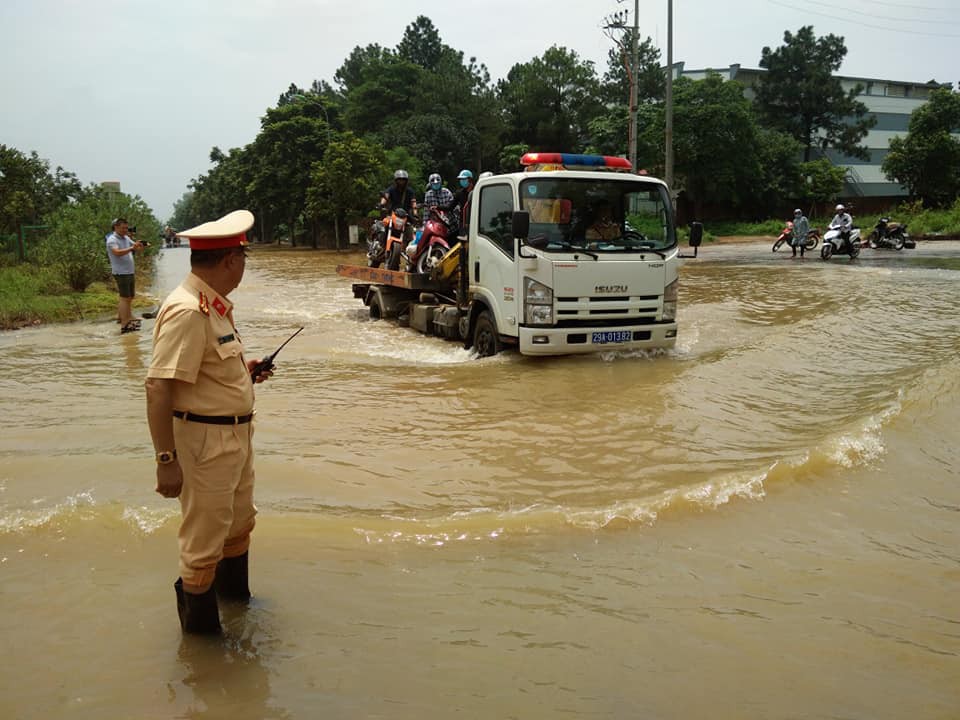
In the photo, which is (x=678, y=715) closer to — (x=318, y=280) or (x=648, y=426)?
(x=648, y=426)

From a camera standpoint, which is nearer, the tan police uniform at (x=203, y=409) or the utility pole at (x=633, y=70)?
the tan police uniform at (x=203, y=409)

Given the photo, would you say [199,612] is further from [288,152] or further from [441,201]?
[288,152]

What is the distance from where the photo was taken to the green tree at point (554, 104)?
56.1 meters

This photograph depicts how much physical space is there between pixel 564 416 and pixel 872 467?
236 cm

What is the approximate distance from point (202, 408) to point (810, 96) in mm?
60501

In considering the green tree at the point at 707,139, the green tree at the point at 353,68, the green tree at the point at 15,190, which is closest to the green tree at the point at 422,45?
the green tree at the point at 353,68

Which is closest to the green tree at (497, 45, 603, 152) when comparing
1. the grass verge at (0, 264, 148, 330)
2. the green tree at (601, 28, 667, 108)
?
the green tree at (601, 28, 667, 108)

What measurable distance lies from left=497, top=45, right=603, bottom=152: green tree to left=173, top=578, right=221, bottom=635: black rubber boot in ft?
180

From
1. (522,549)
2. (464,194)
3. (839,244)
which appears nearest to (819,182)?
(839,244)

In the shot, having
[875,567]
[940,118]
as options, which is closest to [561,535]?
[875,567]

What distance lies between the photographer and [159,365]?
2.83 meters

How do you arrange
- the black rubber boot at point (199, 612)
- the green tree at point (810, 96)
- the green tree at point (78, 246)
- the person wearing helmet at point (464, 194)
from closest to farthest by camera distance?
the black rubber boot at point (199, 612)
the person wearing helmet at point (464, 194)
the green tree at point (78, 246)
the green tree at point (810, 96)

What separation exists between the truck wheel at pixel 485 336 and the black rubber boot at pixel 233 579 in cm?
558

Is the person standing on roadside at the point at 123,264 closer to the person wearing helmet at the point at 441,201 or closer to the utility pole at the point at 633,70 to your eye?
the person wearing helmet at the point at 441,201
